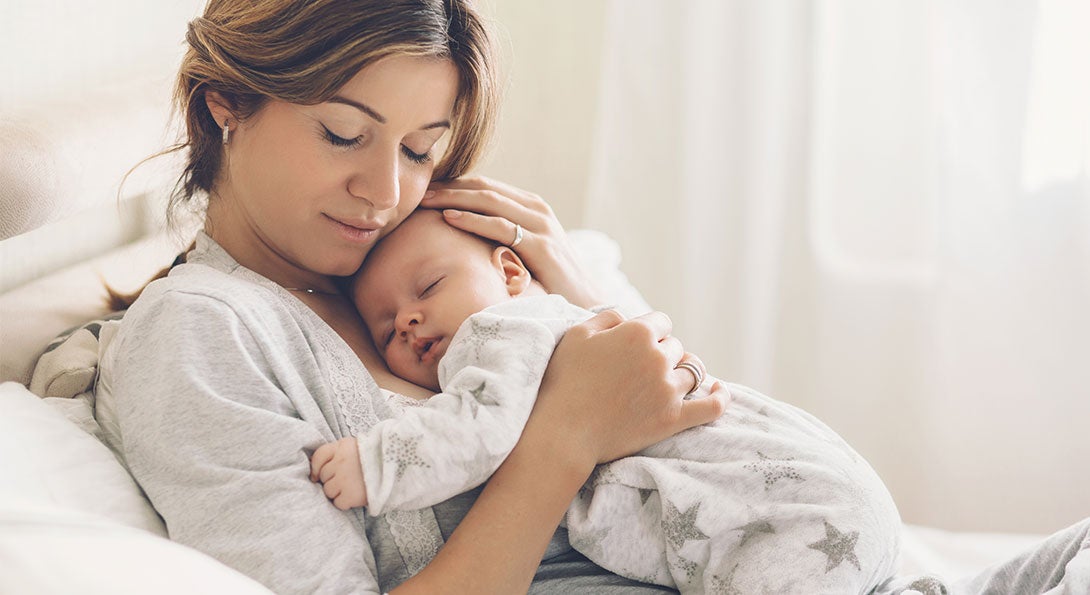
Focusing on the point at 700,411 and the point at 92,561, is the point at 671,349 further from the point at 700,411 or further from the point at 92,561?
the point at 92,561

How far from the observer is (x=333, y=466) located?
3.51 ft

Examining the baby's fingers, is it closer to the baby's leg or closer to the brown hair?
the baby's leg

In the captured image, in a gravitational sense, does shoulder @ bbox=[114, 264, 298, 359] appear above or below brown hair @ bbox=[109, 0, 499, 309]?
below

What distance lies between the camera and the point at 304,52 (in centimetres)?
119

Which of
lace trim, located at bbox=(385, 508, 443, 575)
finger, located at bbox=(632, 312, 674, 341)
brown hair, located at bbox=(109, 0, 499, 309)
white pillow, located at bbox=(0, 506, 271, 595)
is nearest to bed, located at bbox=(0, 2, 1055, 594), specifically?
white pillow, located at bbox=(0, 506, 271, 595)

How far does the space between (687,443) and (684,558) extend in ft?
0.43

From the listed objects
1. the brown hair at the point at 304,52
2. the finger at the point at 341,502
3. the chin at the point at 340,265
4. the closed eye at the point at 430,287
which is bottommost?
the finger at the point at 341,502

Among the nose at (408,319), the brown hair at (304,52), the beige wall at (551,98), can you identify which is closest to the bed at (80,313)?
the brown hair at (304,52)

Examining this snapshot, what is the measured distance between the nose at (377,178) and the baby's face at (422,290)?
111mm

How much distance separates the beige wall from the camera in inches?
114

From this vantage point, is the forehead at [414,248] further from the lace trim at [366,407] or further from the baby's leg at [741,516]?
the baby's leg at [741,516]

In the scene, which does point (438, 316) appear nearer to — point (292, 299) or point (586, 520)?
point (292, 299)

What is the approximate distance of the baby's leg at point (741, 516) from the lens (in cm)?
113

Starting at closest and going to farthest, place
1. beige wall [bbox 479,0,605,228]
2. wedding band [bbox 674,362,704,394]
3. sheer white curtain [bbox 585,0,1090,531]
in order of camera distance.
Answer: wedding band [bbox 674,362,704,394] → sheer white curtain [bbox 585,0,1090,531] → beige wall [bbox 479,0,605,228]
